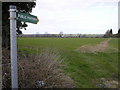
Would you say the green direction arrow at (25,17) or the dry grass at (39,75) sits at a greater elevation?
the green direction arrow at (25,17)

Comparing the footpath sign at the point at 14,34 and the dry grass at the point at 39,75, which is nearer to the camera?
the footpath sign at the point at 14,34

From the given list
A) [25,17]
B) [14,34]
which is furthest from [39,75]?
[25,17]

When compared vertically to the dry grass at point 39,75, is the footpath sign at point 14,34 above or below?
above

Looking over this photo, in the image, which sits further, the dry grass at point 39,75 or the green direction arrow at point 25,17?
the dry grass at point 39,75

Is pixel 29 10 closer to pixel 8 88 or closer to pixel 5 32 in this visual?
pixel 5 32

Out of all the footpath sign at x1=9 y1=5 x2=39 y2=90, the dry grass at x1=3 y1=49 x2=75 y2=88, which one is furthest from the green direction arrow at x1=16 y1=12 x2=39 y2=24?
the dry grass at x1=3 y1=49 x2=75 y2=88

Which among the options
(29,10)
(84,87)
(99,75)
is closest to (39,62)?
(84,87)

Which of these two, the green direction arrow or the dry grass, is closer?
the green direction arrow

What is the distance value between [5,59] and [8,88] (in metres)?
0.89

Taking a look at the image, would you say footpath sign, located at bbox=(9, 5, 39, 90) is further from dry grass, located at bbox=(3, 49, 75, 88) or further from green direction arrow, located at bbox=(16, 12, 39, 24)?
dry grass, located at bbox=(3, 49, 75, 88)

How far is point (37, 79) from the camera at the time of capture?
4254mm

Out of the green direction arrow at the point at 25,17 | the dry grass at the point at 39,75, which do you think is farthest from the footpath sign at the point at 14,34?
the dry grass at the point at 39,75

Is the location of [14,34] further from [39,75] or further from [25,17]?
[39,75]

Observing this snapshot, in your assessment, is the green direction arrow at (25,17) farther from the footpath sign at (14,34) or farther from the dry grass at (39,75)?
the dry grass at (39,75)
